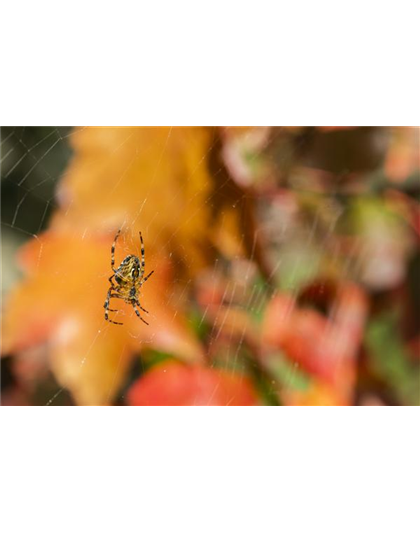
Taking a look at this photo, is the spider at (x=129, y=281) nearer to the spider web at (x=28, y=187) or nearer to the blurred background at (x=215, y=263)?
the blurred background at (x=215, y=263)

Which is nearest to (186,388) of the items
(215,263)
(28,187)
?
(215,263)

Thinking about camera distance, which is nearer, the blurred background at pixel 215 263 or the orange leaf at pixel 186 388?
the blurred background at pixel 215 263

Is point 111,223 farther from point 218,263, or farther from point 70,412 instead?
point 70,412

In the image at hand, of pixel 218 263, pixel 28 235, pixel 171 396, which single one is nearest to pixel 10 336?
pixel 28 235

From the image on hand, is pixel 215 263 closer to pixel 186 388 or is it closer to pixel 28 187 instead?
pixel 186 388

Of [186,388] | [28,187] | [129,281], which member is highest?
[28,187]

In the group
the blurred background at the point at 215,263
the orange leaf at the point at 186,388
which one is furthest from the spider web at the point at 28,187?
the orange leaf at the point at 186,388

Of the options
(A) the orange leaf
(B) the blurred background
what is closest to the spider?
(B) the blurred background

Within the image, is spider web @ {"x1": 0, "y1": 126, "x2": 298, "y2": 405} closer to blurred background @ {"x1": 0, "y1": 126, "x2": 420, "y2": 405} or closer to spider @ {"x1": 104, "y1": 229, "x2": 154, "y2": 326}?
blurred background @ {"x1": 0, "y1": 126, "x2": 420, "y2": 405}
